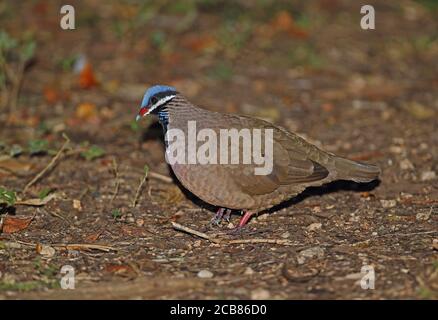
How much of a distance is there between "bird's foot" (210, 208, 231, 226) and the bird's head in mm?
947

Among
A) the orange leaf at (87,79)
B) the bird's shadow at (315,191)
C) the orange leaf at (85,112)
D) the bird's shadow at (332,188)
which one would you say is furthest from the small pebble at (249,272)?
the orange leaf at (87,79)

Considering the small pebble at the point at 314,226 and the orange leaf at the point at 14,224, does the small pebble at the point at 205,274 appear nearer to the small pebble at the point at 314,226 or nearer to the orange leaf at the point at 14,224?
the small pebble at the point at 314,226

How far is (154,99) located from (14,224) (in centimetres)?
141

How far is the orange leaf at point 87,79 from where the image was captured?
8.69 m

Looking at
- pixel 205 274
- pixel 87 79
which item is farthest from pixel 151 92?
pixel 87 79

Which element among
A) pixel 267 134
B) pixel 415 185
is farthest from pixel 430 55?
pixel 267 134

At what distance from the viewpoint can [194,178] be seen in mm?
5562

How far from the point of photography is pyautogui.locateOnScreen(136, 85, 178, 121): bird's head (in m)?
5.76

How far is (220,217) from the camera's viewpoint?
5953 millimetres

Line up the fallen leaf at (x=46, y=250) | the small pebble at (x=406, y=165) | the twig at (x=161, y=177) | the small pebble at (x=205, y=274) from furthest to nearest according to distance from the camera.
→ 1. the small pebble at (x=406, y=165)
2. the twig at (x=161, y=177)
3. the fallen leaf at (x=46, y=250)
4. the small pebble at (x=205, y=274)

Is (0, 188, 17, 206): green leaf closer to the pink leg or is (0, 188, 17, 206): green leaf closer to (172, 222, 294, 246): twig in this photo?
(172, 222, 294, 246): twig

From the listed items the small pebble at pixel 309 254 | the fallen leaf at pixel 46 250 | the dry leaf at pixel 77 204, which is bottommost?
the small pebble at pixel 309 254

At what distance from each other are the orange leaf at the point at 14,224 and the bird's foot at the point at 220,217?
4.61 feet

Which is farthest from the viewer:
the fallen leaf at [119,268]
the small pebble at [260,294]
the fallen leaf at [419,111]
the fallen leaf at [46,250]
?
the fallen leaf at [419,111]
